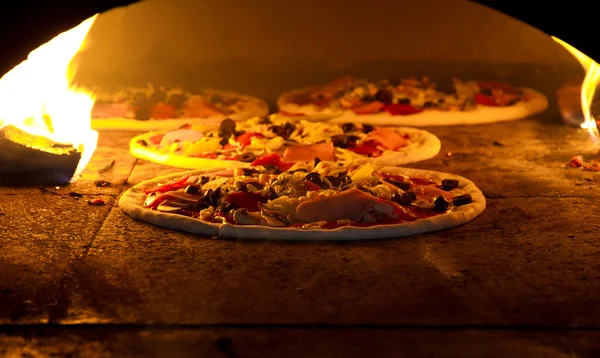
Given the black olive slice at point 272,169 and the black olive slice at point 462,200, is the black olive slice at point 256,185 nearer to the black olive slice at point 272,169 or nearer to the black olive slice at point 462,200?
the black olive slice at point 272,169

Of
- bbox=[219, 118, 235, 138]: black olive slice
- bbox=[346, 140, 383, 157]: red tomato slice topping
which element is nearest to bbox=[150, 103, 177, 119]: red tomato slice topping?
bbox=[219, 118, 235, 138]: black olive slice

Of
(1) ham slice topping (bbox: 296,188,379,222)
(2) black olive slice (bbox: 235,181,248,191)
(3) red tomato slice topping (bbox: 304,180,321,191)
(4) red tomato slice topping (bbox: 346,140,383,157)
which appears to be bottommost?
(4) red tomato slice topping (bbox: 346,140,383,157)

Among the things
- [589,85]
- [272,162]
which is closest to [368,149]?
[272,162]

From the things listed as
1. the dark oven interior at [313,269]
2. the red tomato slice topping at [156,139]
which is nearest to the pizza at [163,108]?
the dark oven interior at [313,269]

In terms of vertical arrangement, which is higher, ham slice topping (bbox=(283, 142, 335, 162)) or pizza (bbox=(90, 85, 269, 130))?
ham slice topping (bbox=(283, 142, 335, 162))

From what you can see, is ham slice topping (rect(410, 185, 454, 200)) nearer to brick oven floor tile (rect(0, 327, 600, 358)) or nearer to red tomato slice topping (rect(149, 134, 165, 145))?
brick oven floor tile (rect(0, 327, 600, 358))

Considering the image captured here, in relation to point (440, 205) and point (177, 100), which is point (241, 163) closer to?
point (440, 205)

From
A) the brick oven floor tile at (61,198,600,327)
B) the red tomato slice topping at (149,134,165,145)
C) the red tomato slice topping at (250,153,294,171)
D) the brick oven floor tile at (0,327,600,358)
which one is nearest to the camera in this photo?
the brick oven floor tile at (0,327,600,358)
